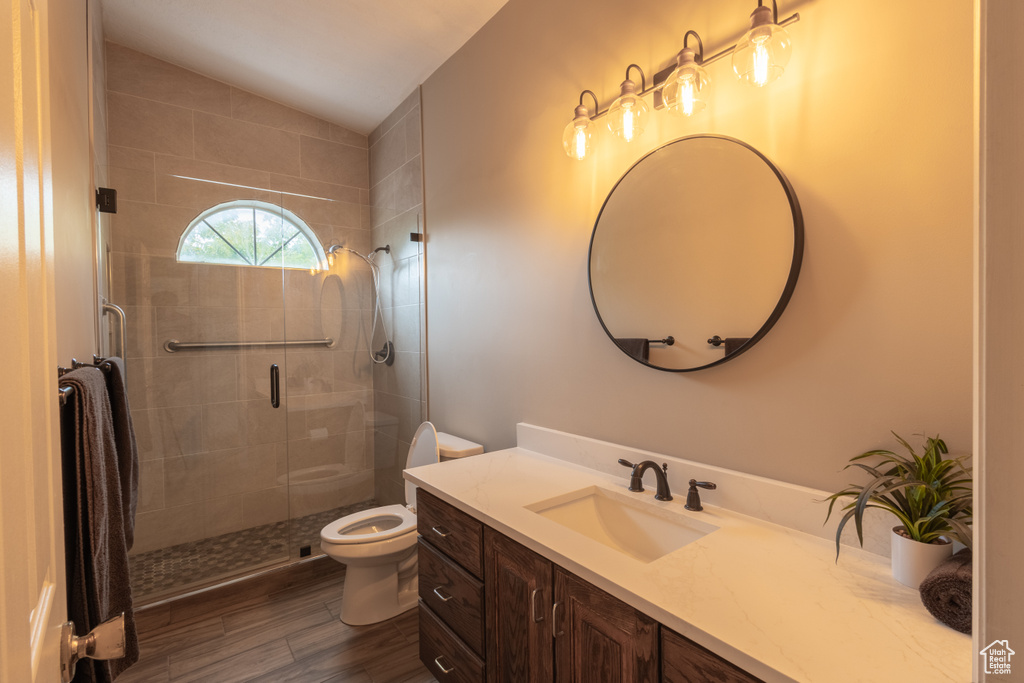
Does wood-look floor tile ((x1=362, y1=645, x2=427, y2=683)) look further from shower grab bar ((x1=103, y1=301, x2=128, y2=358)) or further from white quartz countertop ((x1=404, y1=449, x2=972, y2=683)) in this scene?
shower grab bar ((x1=103, y1=301, x2=128, y2=358))

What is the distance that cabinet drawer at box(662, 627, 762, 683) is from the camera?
79 cm

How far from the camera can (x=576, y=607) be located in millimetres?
1093

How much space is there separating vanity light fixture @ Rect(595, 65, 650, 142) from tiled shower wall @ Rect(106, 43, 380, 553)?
1.97 meters

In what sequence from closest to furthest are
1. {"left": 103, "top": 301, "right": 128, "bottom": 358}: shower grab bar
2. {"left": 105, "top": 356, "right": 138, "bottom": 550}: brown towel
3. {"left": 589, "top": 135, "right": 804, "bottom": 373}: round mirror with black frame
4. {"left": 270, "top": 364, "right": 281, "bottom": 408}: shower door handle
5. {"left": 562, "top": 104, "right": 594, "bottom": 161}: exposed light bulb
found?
{"left": 589, "top": 135, "right": 804, "bottom": 373}: round mirror with black frame < {"left": 105, "top": 356, "right": 138, "bottom": 550}: brown towel < {"left": 562, "top": 104, "right": 594, "bottom": 161}: exposed light bulb < {"left": 103, "top": 301, "right": 128, "bottom": 358}: shower grab bar < {"left": 270, "top": 364, "right": 281, "bottom": 408}: shower door handle

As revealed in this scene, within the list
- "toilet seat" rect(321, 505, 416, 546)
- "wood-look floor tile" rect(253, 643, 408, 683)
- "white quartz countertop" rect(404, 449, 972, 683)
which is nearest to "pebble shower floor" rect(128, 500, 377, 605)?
"toilet seat" rect(321, 505, 416, 546)

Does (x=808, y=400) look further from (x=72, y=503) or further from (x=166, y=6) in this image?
(x=166, y=6)

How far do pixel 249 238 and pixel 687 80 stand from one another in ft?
7.70

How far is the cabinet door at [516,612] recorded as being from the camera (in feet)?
3.91

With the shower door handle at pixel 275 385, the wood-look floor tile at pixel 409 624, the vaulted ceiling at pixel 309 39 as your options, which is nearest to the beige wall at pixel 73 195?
the vaulted ceiling at pixel 309 39

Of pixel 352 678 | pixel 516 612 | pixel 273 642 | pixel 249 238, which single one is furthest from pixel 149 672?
pixel 249 238

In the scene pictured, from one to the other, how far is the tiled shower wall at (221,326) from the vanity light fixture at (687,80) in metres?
1.85

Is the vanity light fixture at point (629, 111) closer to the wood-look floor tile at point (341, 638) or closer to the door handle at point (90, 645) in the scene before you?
the door handle at point (90, 645)

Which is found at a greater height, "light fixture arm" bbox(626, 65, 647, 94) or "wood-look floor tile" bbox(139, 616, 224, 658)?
"light fixture arm" bbox(626, 65, 647, 94)

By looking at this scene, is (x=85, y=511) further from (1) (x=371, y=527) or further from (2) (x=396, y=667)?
(1) (x=371, y=527)
